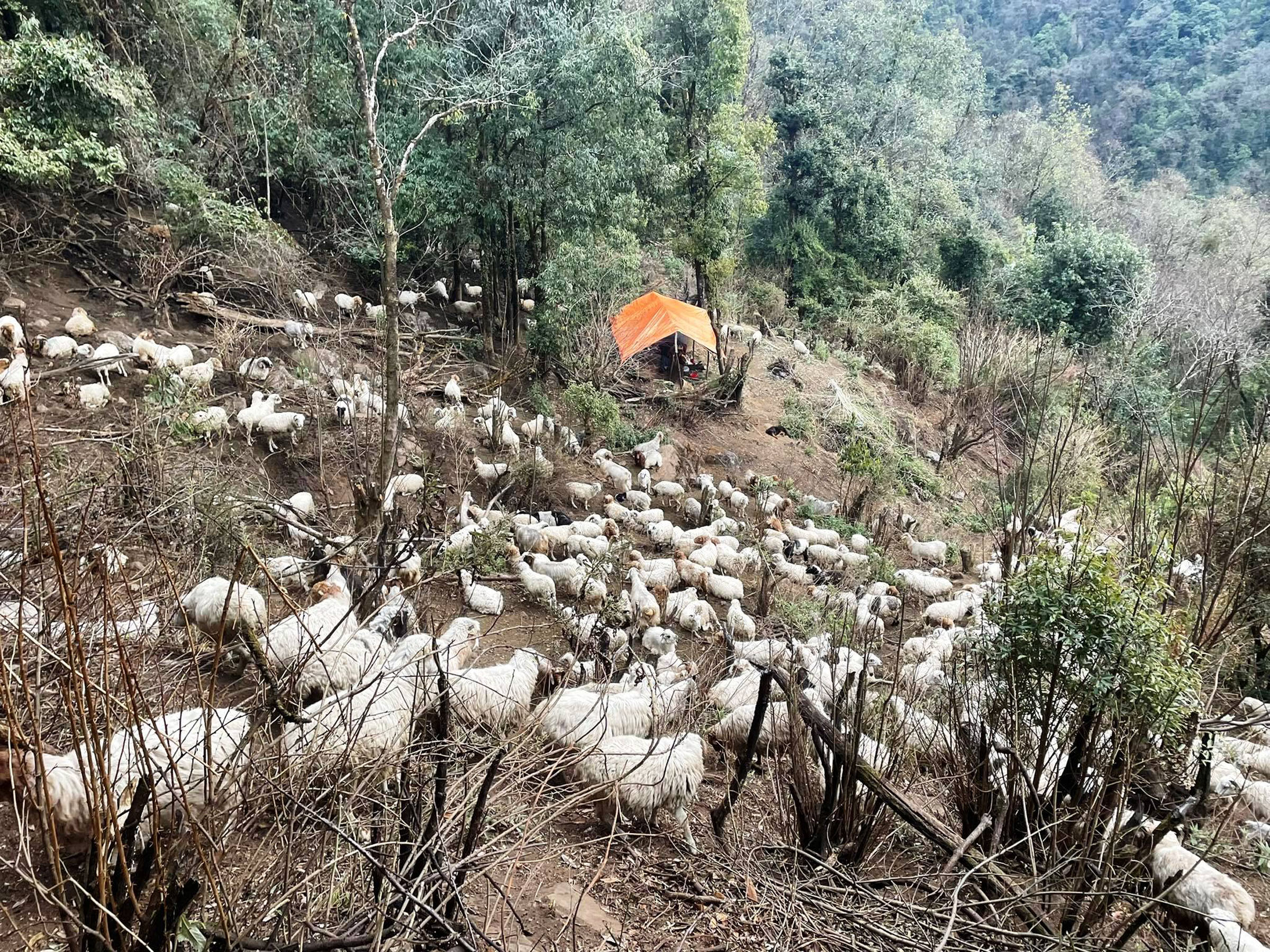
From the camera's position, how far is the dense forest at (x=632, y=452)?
2.78 m

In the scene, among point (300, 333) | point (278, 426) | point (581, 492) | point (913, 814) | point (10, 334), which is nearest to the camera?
point (913, 814)

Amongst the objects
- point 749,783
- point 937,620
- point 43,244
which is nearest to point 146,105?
point 43,244

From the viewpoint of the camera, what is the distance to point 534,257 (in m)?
15.1

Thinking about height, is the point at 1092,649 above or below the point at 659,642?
above

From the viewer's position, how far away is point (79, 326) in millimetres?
9750

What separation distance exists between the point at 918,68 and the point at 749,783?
91.5 feet

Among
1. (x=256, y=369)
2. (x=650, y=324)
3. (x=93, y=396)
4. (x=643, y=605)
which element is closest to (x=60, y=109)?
(x=256, y=369)

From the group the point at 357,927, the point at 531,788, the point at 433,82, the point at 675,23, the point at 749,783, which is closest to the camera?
the point at 357,927

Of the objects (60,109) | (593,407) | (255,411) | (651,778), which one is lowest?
(651,778)

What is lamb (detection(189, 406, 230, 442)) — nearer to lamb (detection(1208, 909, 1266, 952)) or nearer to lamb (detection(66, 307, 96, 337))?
lamb (detection(66, 307, 96, 337))

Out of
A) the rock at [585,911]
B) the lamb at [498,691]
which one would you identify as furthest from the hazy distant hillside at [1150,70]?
the rock at [585,911]

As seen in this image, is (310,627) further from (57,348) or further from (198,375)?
(57,348)

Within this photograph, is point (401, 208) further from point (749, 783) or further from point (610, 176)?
point (749, 783)

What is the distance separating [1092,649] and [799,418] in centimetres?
1166
